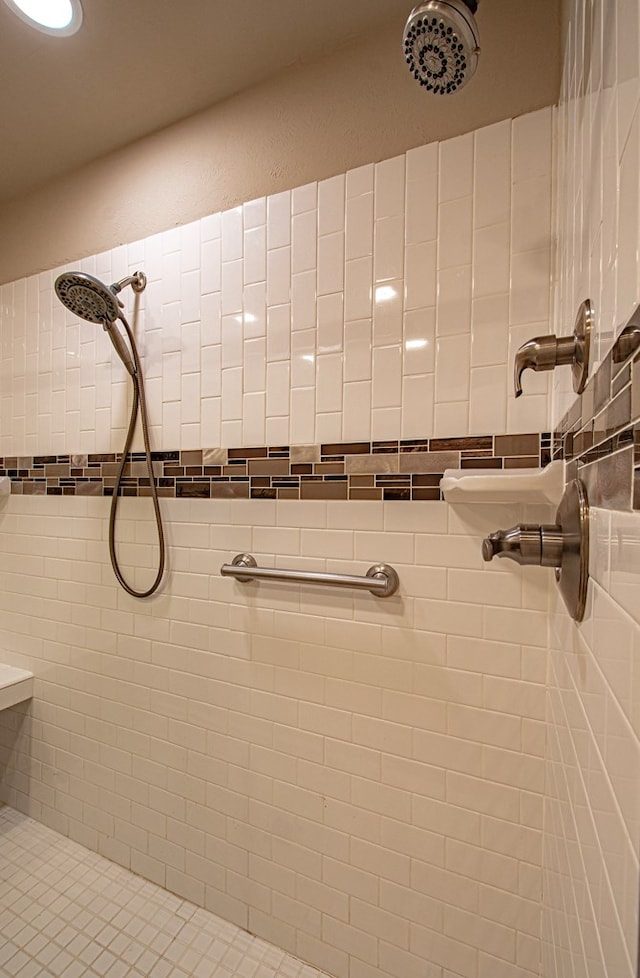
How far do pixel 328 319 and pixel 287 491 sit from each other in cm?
49

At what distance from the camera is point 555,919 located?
78cm

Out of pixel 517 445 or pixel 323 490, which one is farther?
pixel 323 490

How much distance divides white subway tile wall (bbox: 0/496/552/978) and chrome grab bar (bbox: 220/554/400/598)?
4 cm

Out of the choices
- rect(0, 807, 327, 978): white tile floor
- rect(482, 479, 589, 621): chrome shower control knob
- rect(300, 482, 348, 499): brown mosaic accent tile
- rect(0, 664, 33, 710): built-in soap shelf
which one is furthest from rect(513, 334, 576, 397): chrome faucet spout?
rect(0, 664, 33, 710): built-in soap shelf

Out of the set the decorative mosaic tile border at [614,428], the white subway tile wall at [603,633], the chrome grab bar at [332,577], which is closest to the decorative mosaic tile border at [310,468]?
the chrome grab bar at [332,577]

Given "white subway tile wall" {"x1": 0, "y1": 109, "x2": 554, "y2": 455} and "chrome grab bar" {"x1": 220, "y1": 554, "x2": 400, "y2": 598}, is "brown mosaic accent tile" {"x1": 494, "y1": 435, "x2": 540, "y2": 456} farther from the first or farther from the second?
"chrome grab bar" {"x1": 220, "y1": 554, "x2": 400, "y2": 598}

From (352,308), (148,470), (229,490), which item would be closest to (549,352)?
(352,308)

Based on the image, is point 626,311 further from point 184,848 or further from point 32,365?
point 32,365

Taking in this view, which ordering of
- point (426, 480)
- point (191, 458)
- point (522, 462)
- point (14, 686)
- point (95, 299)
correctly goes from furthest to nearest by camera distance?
point (14, 686) < point (191, 458) < point (95, 299) < point (426, 480) < point (522, 462)

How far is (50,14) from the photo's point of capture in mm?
1133

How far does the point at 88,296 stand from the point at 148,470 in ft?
1.80

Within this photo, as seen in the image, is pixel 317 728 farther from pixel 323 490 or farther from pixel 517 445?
pixel 517 445

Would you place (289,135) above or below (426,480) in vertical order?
above

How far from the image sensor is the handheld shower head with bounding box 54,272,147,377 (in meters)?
1.36
